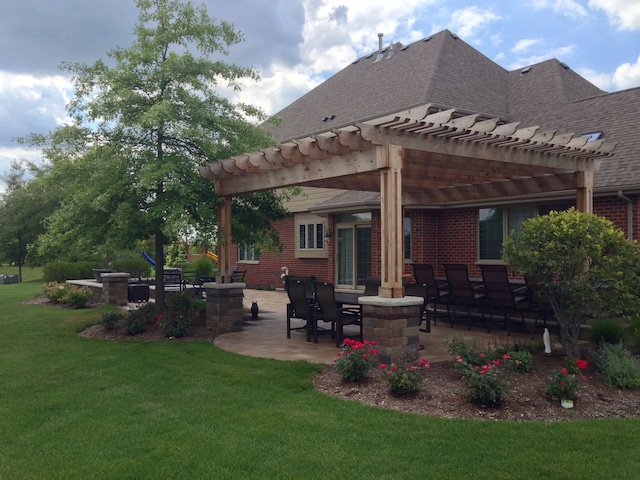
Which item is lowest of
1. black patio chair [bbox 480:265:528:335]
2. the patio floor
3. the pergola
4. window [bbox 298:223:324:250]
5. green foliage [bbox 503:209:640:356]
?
the patio floor

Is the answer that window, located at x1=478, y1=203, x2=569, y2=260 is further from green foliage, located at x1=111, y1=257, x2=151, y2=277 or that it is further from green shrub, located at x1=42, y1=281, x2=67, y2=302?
green foliage, located at x1=111, y1=257, x2=151, y2=277

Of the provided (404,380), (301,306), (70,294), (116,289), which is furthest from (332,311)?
(70,294)

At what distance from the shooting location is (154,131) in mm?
9828

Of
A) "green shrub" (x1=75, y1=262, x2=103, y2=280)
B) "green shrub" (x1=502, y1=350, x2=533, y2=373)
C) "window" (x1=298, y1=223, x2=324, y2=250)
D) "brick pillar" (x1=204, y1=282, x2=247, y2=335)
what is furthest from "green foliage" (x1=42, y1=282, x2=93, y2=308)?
"green shrub" (x1=502, y1=350, x2=533, y2=373)

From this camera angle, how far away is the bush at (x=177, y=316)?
9219 millimetres

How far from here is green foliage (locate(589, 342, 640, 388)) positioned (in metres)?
5.72

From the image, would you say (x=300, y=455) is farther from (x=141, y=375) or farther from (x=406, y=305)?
(x=141, y=375)

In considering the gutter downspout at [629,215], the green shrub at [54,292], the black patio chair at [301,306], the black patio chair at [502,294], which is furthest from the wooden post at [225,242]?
the gutter downspout at [629,215]

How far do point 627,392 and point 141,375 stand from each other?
17.7ft

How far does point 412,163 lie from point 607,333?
3520 millimetres

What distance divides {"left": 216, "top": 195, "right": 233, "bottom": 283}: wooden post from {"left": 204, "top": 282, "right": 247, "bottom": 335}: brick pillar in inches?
10.4

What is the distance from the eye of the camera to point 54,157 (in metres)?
9.73

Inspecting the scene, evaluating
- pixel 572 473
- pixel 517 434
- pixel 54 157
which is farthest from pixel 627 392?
pixel 54 157

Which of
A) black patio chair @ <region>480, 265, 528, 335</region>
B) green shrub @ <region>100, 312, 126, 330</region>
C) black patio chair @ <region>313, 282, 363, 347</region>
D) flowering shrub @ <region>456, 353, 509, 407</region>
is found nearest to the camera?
flowering shrub @ <region>456, 353, 509, 407</region>
